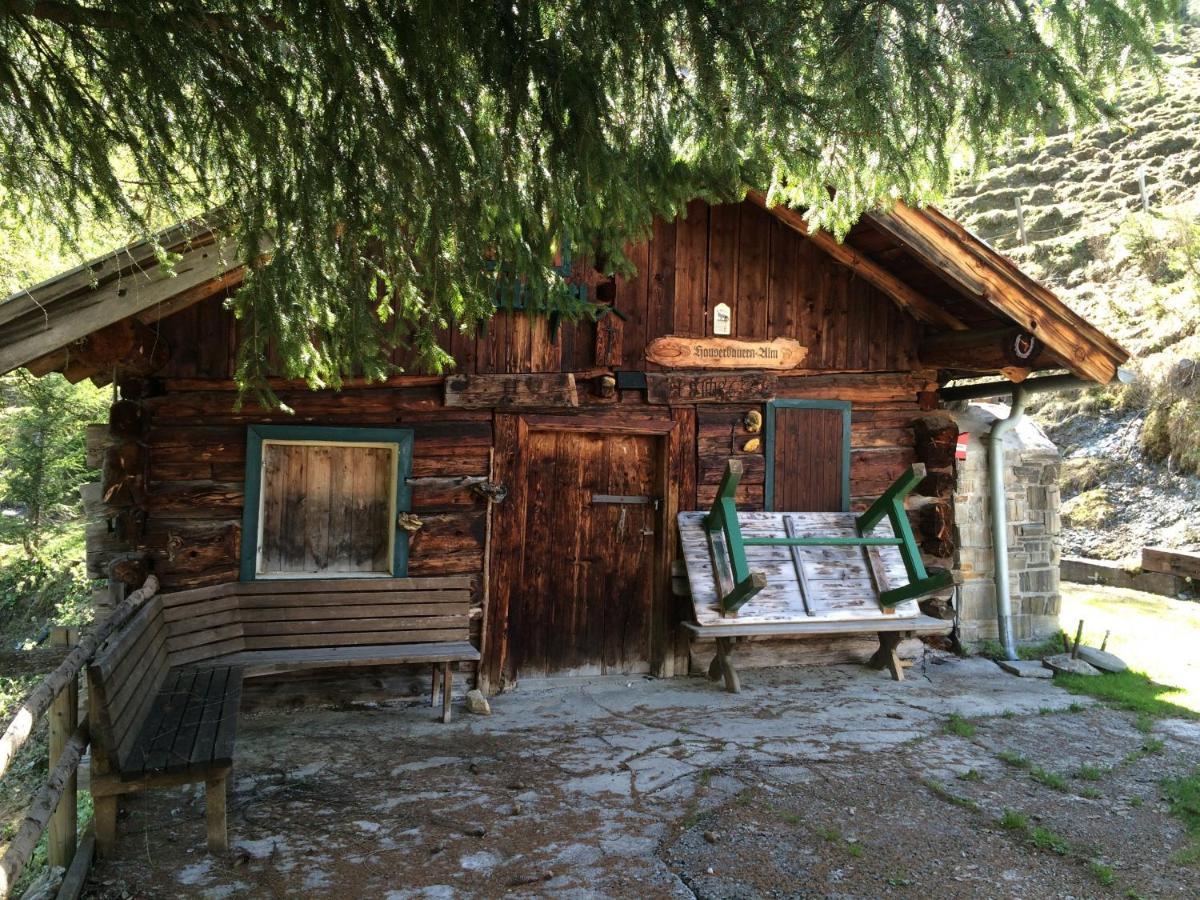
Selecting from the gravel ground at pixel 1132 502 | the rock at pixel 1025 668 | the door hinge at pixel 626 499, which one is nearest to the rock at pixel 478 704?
the door hinge at pixel 626 499

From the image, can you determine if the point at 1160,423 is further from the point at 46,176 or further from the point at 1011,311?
the point at 46,176

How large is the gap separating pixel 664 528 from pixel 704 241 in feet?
8.06

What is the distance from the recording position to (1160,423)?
50.2 ft

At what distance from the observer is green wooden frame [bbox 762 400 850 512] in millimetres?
7312

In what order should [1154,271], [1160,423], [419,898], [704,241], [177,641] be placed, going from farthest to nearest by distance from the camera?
[1154,271] < [1160,423] < [704,241] < [177,641] < [419,898]

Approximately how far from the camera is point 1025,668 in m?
7.55

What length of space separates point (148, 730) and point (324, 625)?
1.92m

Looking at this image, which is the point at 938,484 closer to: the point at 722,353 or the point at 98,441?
the point at 722,353

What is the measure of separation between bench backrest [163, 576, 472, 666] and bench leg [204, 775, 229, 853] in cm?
170

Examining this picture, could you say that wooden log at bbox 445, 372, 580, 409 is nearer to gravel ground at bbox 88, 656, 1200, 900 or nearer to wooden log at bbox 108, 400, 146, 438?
wooden log at bbox 108, 400, 146, 438

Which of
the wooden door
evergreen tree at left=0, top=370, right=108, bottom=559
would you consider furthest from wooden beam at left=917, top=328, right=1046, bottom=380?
evergreen tree at left=0, top=370, right=108, bottom=559

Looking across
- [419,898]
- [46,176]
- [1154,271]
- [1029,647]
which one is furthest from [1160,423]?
[46,176]

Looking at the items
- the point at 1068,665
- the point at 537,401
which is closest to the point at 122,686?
the point at 537,401

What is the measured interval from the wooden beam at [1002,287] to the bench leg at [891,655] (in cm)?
266
